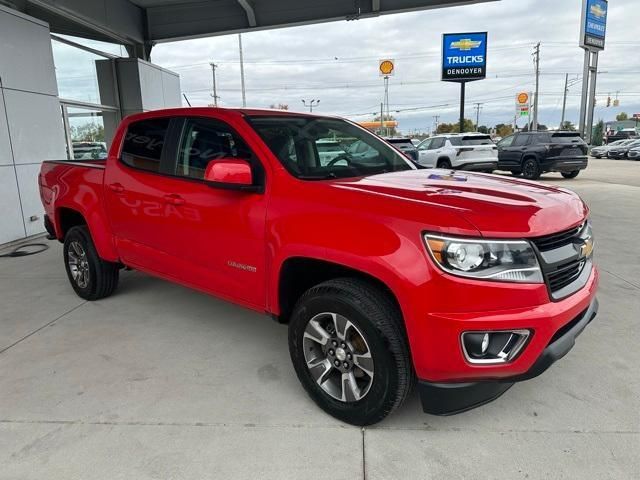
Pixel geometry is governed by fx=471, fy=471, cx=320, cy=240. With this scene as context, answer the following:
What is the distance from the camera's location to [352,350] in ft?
8.52

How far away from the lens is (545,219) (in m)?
2.38

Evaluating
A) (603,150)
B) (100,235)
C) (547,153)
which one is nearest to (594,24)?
(603,150)

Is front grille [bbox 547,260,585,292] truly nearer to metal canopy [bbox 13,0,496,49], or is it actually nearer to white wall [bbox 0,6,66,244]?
white wall [bbox 0,6,66,244]

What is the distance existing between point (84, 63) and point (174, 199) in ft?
30.5

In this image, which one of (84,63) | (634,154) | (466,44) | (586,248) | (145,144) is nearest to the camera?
(586,248)

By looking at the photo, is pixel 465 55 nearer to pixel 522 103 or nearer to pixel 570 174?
pixel 570 174

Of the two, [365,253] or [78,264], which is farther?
[78,264]

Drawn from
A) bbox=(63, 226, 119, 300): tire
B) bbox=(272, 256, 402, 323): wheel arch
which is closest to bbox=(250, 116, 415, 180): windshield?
bbox=(272, 256, 402, 323): wheel arch

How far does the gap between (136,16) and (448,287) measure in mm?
12094

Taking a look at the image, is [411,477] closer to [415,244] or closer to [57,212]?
[415,244]

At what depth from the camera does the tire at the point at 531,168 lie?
638 inches

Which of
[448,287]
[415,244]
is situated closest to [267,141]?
[415,244]

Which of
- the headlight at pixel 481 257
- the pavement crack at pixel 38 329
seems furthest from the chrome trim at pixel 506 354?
the pavement crack at pixel 38 329

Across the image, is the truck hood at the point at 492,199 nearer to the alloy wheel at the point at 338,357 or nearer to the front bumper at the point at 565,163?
the alloy wheel at the point at 338,357
